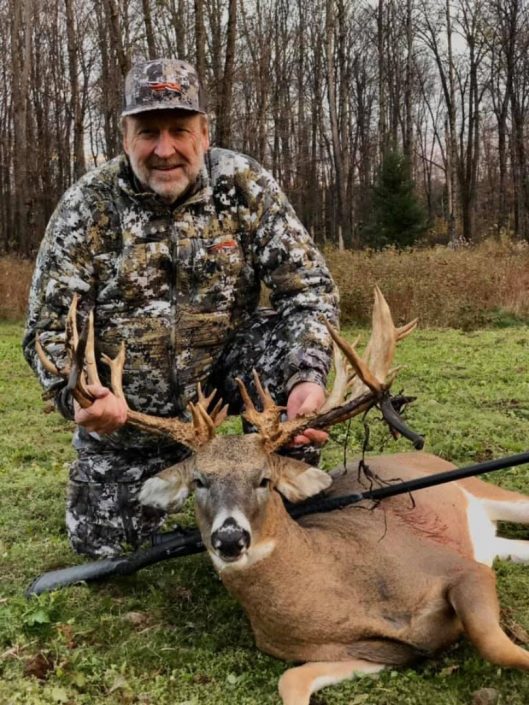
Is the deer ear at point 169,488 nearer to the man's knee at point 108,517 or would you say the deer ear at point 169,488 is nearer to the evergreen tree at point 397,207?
the man's knee at point 108,517

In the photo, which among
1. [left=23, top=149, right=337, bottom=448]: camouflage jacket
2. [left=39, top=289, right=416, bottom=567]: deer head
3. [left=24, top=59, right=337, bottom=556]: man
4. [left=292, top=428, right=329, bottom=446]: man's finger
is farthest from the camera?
[left=23, top=149, right=337, bottom=448]: camouflage jacket

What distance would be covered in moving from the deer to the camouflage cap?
124cm

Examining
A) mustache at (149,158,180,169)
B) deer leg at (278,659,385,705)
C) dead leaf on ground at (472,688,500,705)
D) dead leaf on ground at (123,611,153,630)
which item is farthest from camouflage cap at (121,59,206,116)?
dead leaf on ground at (472,688,500,705)

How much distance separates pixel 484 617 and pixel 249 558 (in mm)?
795

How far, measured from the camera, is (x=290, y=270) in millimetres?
4195

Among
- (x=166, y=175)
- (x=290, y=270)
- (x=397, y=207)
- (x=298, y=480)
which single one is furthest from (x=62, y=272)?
(x=397, y=207)

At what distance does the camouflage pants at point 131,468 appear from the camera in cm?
419

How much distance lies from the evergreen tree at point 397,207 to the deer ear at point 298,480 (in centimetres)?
2039

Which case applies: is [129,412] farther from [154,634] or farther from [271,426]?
[154,634]

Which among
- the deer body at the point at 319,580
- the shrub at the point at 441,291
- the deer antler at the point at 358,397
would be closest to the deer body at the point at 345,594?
the deer body at the point at 319,580

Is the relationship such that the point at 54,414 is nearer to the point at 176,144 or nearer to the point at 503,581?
the point at 176,144

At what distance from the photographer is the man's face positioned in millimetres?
3959

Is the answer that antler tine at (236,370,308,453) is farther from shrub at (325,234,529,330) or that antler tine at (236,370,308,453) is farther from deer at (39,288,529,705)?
shrub at (325,234,529,330)

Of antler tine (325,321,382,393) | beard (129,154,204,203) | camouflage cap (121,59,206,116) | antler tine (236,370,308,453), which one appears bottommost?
antler tine (236,370,308,453)
